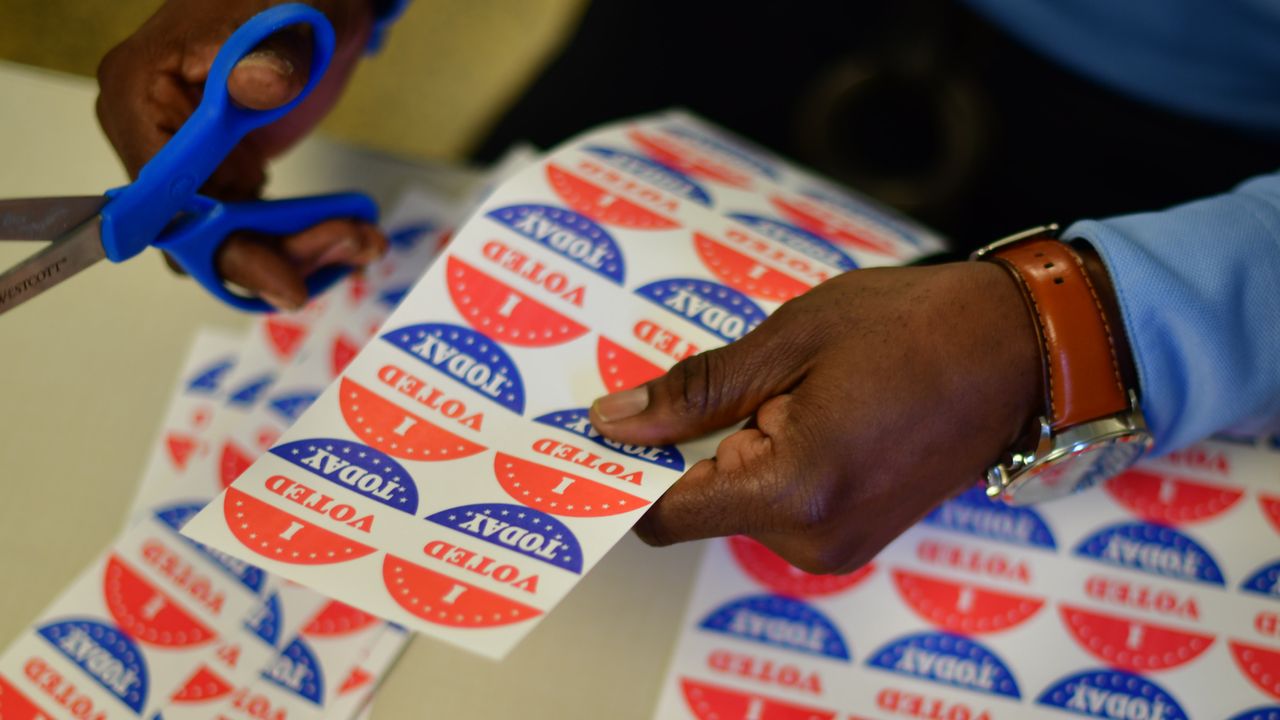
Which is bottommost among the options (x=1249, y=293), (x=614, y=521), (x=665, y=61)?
(x=614, y=521)

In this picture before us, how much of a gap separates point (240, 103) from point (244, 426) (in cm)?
27

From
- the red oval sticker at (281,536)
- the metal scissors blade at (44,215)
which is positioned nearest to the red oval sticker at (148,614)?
the red oval sticker at (281,536)

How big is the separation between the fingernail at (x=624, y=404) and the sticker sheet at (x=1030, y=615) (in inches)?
6.8

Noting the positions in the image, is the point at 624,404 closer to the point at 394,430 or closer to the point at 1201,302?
the point at 394,430

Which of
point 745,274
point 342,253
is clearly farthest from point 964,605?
point 342,253

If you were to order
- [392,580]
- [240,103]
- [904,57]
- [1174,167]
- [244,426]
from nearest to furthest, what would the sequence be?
→ [392,580]
[240,103]
[244,426]
[1174,167]
[904,57]

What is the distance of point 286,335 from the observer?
0.86 metres

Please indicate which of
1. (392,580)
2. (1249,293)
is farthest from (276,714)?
(1249,293)

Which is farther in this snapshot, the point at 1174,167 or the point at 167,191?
the point at 1174,167

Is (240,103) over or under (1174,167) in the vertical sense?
under

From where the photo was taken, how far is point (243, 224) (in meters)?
0.73

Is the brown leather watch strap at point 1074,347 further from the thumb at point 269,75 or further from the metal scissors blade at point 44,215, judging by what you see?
the metal scissors blade at point 44,215

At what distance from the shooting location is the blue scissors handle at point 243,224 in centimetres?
70

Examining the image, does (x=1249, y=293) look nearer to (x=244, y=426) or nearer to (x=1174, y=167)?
(x=1174, y=167)
